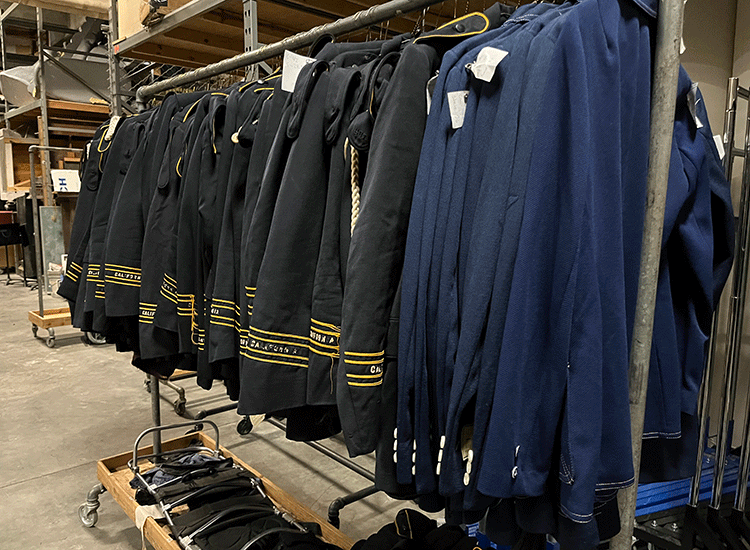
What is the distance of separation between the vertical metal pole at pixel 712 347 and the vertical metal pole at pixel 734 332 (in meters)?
0.06

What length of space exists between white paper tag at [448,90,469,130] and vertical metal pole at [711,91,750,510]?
1.47 meters

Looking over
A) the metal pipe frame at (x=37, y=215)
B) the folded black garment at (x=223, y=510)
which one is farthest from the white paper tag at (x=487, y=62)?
the metal pipe frame at (x=37, y=215)

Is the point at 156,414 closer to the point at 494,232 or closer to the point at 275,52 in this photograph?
the point at 275,52

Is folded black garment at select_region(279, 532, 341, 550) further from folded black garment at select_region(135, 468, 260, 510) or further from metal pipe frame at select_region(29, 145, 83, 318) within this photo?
metal pipe frame at select_region(29, 145, 83, 318)

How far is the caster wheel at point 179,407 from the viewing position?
11.7 feet

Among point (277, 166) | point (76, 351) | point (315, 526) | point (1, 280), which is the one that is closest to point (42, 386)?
point (76, 351)

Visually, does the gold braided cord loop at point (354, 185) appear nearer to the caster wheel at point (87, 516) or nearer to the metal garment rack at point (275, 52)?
the metal garment rack at point (275, 52)

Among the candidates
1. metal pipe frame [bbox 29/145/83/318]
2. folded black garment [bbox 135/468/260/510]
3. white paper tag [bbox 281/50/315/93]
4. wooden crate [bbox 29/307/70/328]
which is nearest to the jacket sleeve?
white paper tag [bbox 281/50/315/93]

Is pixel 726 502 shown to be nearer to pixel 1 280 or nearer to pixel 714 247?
pixel 714 247

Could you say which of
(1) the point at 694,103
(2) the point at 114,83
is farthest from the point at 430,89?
(2) the point at 114,83

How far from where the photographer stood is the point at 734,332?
2043 millimetres

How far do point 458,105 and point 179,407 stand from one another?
3.17 metres

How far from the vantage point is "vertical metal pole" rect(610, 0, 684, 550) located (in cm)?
97

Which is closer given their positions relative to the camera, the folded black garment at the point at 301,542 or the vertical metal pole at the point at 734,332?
the folded black garment at the point at 301,542
